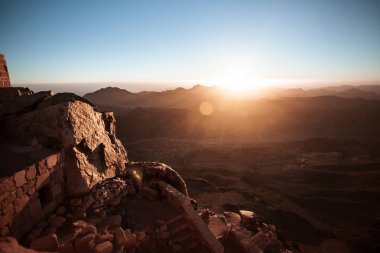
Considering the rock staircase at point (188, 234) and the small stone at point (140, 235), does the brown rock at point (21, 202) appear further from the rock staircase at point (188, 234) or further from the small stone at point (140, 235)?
the rock staircase at point (188, 234)

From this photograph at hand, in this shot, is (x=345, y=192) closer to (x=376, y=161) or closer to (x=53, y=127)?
(x=376, y=161)

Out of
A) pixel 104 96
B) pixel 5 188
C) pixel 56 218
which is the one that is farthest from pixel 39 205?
pixel 104 96

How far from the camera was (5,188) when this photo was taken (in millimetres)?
4281

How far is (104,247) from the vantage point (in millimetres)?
4898

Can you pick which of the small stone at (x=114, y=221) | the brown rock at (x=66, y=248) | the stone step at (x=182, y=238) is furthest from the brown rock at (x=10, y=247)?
the stone step at (x=182, y=238)

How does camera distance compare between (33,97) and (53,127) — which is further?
(33,97)

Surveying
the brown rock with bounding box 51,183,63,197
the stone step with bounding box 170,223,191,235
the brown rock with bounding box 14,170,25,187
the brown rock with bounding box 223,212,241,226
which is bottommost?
the brown rock with bounding box 223,212,241,226

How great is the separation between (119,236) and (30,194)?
80.6 inches

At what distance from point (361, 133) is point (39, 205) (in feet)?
134

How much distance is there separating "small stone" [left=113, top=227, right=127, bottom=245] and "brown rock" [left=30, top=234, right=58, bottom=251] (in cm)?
129

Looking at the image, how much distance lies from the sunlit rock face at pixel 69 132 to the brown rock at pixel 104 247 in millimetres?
1428

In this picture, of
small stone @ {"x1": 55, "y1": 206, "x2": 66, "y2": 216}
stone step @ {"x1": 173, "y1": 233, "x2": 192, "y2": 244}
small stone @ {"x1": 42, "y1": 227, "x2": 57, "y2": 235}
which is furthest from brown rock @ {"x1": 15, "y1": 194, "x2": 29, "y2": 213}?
stone step @ {"x1": 173, "y1": 233, "x2": 192, "y2": 244}

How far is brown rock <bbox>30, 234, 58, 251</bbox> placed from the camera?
13.8ft

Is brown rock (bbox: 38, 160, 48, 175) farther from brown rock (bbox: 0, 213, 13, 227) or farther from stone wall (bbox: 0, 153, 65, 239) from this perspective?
brown rock (bbox: 0, 213, 13, 227)
